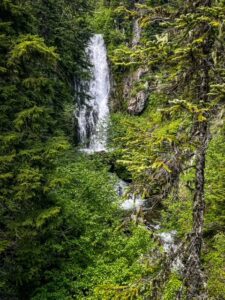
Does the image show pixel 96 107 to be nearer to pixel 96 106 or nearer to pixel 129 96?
pixel 96 106

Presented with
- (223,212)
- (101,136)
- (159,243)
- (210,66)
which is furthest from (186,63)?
(101,136)

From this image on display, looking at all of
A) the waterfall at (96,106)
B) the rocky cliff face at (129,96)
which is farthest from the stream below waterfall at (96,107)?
the rocky cliff face at (129,96)

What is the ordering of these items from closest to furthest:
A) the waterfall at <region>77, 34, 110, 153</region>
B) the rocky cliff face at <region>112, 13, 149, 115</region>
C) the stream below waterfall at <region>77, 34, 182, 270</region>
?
1. the stream below waterfall at <region>77, 34, 182, 270</region>
2. the waterfall at <region>77, 34, 110, 153</region>
3. the rocky cliff face at <region>112, 13, 149, 115</region>

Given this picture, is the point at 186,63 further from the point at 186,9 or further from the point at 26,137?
the point at 26,137

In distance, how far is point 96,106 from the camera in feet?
109

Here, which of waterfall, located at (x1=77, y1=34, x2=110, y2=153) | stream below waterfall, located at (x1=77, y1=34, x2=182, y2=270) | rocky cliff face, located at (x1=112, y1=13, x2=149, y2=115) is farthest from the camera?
rocky cliff face, located at (x1=112, y1=13, x2=149, y2=115)

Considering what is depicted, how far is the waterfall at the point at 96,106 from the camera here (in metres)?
30.5

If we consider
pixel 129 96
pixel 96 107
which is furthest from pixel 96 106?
pixel 129 96

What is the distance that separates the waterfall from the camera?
100 ft

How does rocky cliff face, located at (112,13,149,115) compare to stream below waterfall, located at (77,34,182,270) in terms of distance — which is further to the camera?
rocky cliff face, located at (112,13,149,115)

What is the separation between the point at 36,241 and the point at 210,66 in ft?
25.3

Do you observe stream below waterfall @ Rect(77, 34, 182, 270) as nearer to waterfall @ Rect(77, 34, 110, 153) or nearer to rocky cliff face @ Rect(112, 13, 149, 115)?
waterfall @ Rect(77, 34, 110, 153)

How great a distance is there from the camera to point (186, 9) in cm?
Result: 531

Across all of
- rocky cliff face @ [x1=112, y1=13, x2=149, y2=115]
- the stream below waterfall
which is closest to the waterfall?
the stream below waterfall
